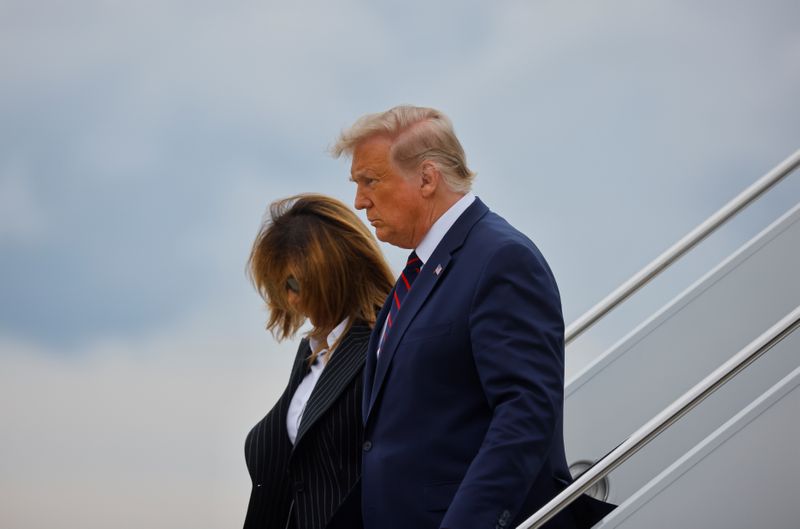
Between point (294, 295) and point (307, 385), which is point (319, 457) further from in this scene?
point (294, 295)

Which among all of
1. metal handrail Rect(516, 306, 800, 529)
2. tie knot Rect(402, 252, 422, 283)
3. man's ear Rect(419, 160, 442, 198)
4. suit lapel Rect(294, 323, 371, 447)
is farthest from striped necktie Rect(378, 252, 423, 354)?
metal handrail Rect(516, 306, 800, 529)

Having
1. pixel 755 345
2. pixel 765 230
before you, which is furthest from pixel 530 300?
pixel 765 230

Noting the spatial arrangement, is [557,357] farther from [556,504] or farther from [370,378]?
→ [370,378]

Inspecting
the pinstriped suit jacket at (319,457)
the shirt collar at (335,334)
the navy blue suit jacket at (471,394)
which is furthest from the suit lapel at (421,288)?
the shirt collar at (335,334)

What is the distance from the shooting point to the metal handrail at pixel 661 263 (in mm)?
2816

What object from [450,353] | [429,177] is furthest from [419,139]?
[450,353]

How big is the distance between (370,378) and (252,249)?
52 centimetres

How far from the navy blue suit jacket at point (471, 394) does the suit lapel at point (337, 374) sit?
10.1 inches

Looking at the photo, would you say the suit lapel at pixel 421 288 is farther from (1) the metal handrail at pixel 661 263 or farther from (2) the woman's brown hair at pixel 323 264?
(1) the metal handrail at pixel 661 263

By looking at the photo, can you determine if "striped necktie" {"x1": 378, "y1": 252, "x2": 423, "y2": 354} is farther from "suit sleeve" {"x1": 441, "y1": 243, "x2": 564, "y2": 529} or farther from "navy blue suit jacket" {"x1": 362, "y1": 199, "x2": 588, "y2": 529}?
"suit sleeve" {"x1": 441, "y1": 243, "x2": 564, "y2": 529}

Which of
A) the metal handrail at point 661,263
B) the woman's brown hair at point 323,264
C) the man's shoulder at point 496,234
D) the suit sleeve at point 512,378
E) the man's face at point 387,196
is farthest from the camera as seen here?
the metal handrail at point 661,263

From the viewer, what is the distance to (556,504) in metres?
1.69

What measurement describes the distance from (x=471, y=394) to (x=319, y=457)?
493 millimetres

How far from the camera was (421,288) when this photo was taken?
188 centimetres
